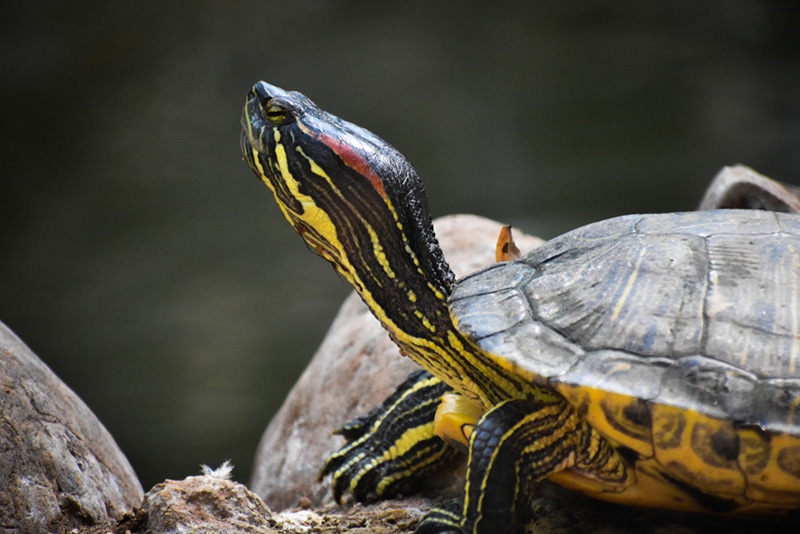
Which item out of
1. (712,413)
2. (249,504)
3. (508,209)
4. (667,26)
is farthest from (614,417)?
(667,26)

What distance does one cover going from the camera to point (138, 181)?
13.5 ft

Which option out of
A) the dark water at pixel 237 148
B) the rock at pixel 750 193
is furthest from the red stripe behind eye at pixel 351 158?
the dark water at pixel 237 148

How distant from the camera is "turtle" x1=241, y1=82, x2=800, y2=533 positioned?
1.28 m

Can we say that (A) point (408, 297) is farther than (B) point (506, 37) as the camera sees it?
No

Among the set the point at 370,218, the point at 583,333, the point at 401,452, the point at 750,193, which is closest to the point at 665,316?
the point at 583,333

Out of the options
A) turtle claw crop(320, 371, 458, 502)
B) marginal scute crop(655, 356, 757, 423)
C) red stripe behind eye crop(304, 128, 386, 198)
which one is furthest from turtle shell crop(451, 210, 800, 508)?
turtle claw crop(320, 371, 458, 502)

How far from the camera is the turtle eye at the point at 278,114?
1616mm

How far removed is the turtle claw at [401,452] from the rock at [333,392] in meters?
0.22

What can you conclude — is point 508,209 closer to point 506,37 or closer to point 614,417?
point 506,37

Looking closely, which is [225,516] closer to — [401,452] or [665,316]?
[401,452]

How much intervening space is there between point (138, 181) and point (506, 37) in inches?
94.0

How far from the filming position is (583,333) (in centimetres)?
139

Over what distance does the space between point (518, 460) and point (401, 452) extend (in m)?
0.62

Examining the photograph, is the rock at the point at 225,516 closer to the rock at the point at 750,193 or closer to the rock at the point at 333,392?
the rock at the point at 333,392
